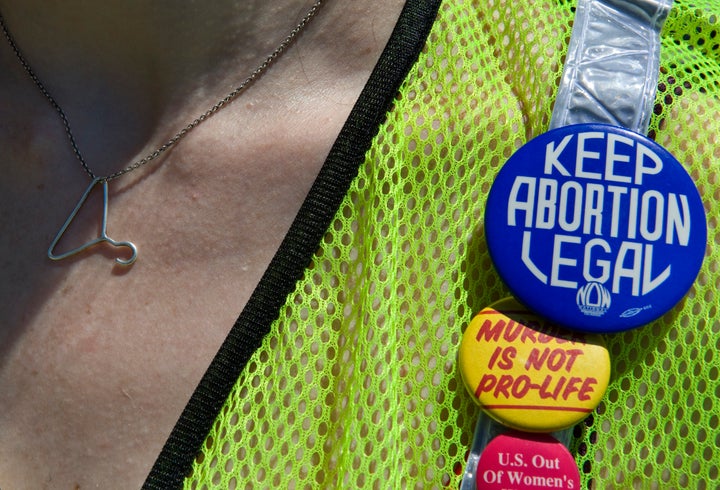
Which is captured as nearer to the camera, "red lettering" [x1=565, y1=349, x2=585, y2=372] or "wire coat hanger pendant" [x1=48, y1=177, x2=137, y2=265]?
"red lettering" [x1=565, y1=349, x2=585, y2=372]

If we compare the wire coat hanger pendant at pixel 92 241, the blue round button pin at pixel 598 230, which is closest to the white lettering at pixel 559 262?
the blue round button pin at pixel 598 230

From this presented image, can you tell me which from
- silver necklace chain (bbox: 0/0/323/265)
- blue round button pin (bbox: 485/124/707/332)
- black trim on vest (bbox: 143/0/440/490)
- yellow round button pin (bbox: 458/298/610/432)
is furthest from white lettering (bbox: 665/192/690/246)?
silver necklace chain (bbox: 0/0/323/265)

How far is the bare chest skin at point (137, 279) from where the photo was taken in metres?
0.81

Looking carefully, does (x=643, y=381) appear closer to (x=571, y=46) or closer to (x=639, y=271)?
(x=639, y=271)

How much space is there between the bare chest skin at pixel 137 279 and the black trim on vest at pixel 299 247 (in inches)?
2.2

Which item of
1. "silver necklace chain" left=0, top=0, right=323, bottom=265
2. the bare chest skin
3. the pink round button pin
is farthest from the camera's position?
"silver necklace chain" left=0, top=0, right=323, bottom=265

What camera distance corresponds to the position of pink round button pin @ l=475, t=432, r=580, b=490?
0.65 metres

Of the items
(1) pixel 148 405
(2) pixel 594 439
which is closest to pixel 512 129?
(2) pixel 594 439

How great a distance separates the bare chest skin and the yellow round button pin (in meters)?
0.27

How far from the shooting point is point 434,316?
737mm

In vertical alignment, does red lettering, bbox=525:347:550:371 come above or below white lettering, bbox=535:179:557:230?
below

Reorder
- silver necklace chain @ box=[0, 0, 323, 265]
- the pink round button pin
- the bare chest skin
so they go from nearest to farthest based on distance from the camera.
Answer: the pink round button pin → the bare chest skin → silver necklace chain @ box=[0, 0, 323, 265]

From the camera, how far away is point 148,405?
80 centimetres

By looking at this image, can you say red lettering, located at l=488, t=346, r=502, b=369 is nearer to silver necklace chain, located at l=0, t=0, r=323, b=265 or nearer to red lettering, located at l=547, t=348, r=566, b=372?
red lettering, located at l=547, t=348, r=566, b=372
